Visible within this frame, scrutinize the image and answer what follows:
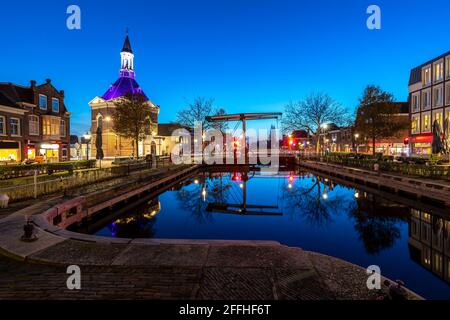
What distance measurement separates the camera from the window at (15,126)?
106 ft

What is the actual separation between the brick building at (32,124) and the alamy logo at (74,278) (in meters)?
33.6

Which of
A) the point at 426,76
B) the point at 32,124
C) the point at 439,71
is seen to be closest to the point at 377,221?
the point at 32,124

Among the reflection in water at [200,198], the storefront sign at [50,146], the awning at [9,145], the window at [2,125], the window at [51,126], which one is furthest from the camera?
the window at [51,126]

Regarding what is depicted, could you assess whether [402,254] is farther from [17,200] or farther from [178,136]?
[178,136]

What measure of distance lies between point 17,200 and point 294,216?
14.7 m

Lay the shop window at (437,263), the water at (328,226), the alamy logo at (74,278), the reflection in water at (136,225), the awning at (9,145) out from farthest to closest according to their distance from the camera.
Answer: the awning at (9,145) < the reflection in water at (136,225) < the water at (328,226) < the shop window at (437,263) < the alamy logo at (74,278)

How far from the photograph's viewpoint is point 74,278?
5.12 metres

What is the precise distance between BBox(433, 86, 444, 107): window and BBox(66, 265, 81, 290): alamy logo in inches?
2210

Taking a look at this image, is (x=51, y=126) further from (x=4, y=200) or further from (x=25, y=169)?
(x=4, y=200)

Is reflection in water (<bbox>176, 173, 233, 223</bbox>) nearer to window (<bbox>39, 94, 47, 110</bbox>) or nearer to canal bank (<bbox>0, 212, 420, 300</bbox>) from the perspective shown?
canal bank (<bbox>0, 212, 420, 300</bbox>)

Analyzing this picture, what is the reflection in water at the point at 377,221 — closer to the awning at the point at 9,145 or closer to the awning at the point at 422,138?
the awning at the point at 422,138

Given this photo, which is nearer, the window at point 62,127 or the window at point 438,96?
the window at point 62,127

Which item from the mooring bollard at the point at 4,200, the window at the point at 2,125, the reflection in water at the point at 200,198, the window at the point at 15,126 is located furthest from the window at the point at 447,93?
the window at the point at 2,125
